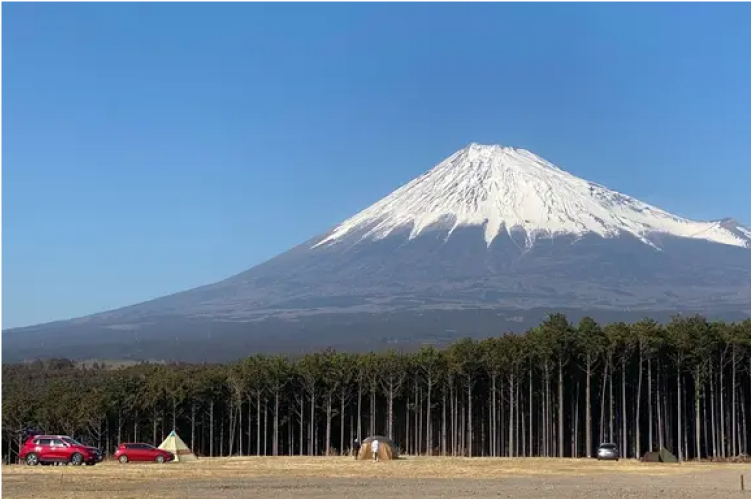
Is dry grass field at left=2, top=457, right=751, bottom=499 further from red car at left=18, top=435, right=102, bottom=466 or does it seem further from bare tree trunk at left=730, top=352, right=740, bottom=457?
bare tree trunk at left=730, top=352, right=740, bottom=457

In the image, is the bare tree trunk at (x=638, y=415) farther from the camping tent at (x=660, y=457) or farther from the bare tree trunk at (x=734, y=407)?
the camping tent at (x=660, y=457)

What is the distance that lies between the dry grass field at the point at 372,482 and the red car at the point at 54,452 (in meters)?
2.48

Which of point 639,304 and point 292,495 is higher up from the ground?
point 639,304

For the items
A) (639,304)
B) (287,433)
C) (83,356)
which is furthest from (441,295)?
(83,356)

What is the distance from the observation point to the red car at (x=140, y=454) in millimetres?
51125

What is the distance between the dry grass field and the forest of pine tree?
970 inches

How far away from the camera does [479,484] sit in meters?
34.4

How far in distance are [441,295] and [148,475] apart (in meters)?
160

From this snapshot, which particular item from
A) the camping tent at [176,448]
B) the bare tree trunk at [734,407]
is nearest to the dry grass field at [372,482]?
the camping tent at [176,448]

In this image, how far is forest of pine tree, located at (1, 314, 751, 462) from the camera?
233 ft

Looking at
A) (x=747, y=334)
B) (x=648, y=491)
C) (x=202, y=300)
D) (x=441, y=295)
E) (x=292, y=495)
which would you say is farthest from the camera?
(x=441, y=295)

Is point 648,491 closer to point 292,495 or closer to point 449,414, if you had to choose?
point 292,495

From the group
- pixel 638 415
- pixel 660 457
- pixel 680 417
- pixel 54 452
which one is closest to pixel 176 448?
pixel 54 452

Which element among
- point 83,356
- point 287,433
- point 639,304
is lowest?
point 287,433
